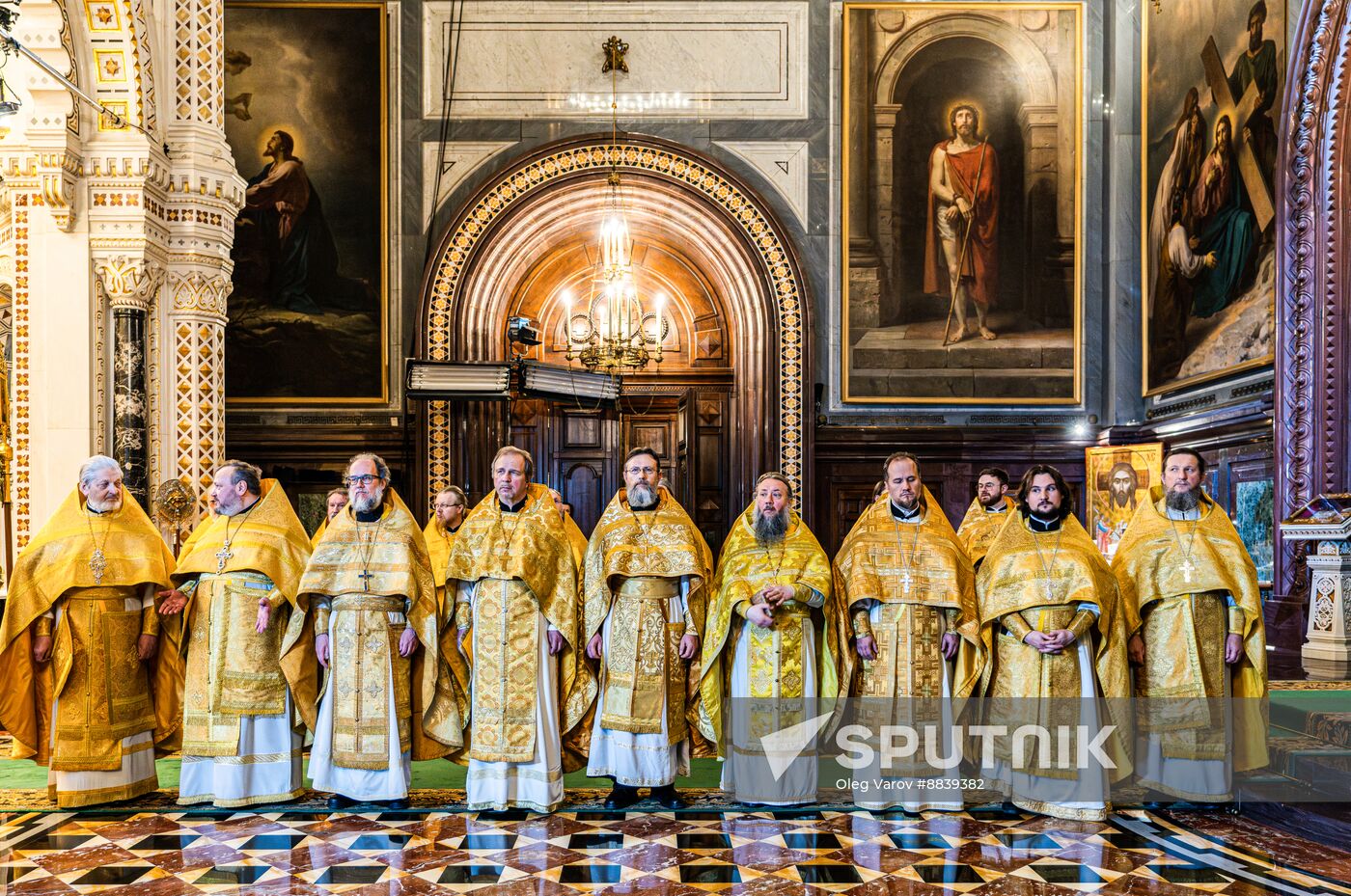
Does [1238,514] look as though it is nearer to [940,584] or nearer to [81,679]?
[940,584]

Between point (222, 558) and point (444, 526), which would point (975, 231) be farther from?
point (222, 558)

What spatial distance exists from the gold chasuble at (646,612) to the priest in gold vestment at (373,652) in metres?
0.82

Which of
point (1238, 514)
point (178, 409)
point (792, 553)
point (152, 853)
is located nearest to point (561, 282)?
point (178, 409)

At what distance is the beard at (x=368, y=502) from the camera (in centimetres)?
596

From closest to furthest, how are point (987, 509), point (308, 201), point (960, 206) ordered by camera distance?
point (987, 509) < point (308, 201) < point (960, 206)

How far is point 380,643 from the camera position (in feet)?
19.2

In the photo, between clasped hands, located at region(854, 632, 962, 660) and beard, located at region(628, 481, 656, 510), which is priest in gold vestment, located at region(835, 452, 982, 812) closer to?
clasped hands, located at region(854, 632, 962, 660)

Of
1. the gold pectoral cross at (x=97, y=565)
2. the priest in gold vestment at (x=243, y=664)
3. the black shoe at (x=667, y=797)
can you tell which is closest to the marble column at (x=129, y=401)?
the gold pectoral cross at (x=97, y=565)

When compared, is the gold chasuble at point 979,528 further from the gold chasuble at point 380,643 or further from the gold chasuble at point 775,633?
the gold chasuble at point 380,643

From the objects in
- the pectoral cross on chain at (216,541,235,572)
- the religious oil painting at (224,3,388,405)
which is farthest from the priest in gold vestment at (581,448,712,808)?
the religious oil painting at (224,3,388,405)

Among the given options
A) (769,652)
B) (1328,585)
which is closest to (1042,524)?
(769,652)

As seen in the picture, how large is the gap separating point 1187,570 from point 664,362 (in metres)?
8.63

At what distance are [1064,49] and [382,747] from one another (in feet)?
35.4

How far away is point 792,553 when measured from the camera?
5996mm
